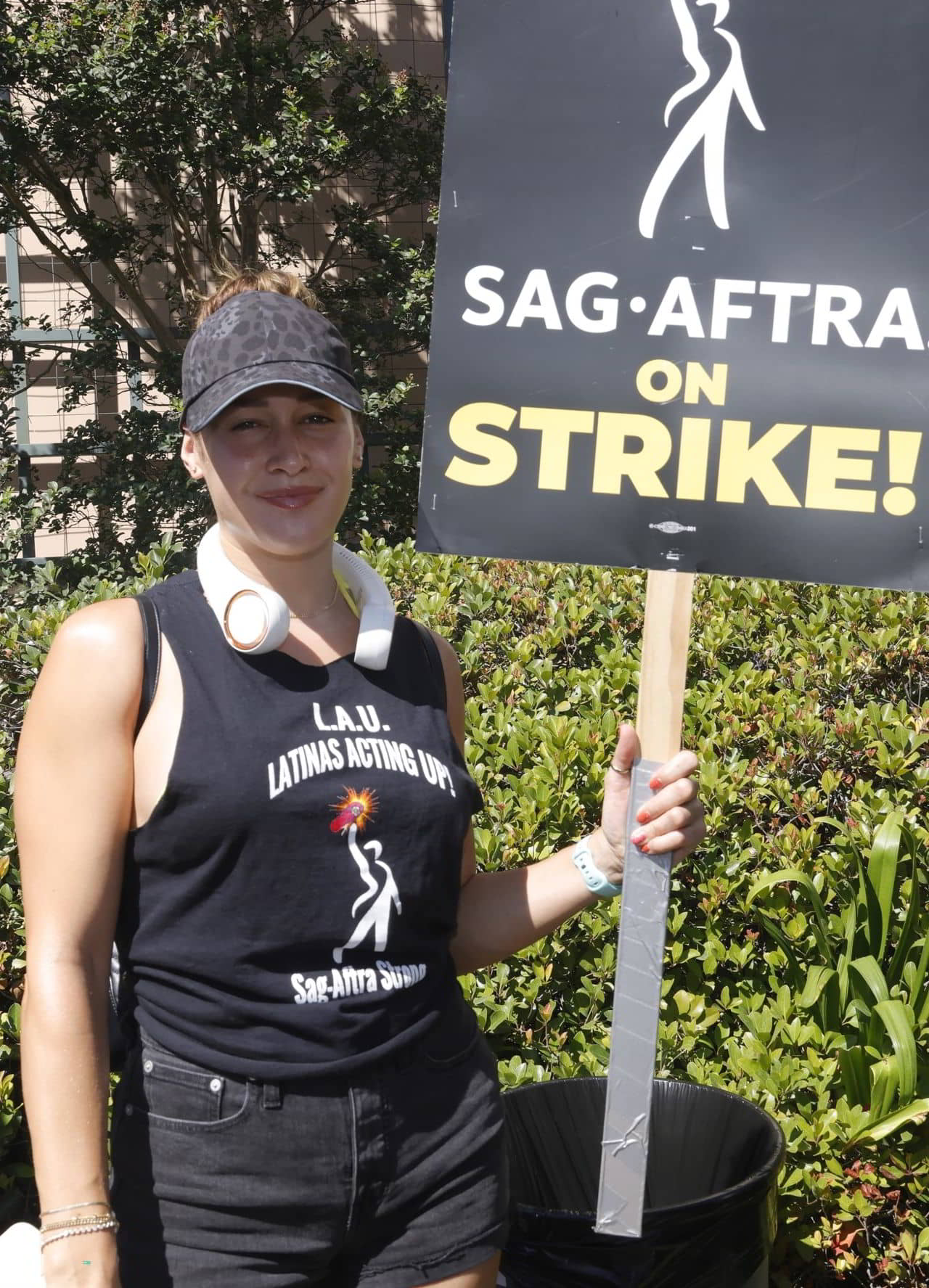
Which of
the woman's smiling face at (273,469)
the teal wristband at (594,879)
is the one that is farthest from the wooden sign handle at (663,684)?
the woman's smiling face at (273,469)

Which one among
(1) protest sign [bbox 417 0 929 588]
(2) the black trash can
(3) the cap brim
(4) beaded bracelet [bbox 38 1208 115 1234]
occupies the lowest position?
(2) the black trash can

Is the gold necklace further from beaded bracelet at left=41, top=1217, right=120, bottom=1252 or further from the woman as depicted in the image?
beaded bracelet at left=41, top=1217, right=120, bottom=1252

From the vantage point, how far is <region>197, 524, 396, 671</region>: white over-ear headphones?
5.52 feet

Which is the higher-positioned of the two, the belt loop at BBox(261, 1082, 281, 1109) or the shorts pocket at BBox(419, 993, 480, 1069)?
the shorts pocket at BBox(419, 993, 480, 1069)

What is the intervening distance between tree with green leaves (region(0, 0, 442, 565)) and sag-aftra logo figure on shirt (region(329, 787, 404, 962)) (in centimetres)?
546

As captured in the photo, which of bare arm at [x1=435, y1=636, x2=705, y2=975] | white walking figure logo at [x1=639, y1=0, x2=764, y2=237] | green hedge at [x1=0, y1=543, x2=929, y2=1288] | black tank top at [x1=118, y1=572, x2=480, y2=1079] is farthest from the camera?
green hedge at [x1=0, y1=543, x2=929, y2=1288]

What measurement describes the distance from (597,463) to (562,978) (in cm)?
129

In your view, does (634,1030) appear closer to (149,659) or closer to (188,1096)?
(188,1096)

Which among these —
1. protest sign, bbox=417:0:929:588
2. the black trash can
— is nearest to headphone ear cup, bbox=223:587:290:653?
protest sign, bbox=417:0:929:588

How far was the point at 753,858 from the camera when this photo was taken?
3.08 meters

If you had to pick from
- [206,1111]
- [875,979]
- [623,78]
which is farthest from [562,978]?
[623,78]

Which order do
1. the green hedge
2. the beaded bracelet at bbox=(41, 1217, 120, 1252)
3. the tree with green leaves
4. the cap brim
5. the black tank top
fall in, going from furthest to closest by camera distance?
the tree with green leaves, the green hedge, the cap brim, the black tank top, the beaded bracelet at bbox=(41, 1217, 120, 1252)

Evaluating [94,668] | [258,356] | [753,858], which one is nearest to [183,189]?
[753,858]

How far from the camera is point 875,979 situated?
2.73 meters
